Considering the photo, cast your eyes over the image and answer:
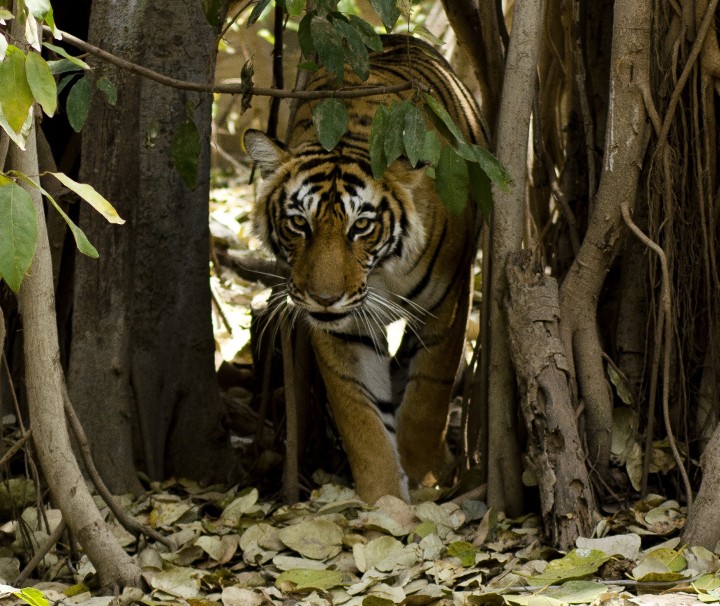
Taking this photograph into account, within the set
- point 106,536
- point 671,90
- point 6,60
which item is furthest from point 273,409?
point 6,60

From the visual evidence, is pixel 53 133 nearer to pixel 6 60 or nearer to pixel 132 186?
pixel 132 186

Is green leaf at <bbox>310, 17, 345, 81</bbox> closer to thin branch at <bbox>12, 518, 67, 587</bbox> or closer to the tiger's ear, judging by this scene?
the tiger's ear

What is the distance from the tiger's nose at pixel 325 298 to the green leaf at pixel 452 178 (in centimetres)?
91

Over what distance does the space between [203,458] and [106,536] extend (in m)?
1.27

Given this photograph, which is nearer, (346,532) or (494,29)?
(346,532)

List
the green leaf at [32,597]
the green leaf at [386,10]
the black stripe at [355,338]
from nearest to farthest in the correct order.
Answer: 1. the green leaf at [32,597]
2. the green leaf at [386,10]
3. the black stripe at [355,338]

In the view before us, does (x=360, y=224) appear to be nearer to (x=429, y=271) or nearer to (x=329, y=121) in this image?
(x=429, y=271)

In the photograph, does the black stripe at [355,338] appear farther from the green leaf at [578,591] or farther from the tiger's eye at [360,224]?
the green leaf at [578,591]

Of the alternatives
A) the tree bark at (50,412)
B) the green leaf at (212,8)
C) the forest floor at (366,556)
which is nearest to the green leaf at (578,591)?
the forest floor at (366,556)

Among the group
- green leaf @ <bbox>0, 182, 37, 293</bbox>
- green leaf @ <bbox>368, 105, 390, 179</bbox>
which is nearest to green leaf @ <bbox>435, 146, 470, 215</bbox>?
green leaf @ <bbox>368, 105, 390, 179</bbox>

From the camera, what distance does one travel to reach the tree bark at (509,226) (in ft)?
10.4

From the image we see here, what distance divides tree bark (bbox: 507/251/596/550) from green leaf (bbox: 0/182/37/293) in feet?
5.10

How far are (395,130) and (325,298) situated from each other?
3.41 ft

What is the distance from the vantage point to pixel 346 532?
310 cm
